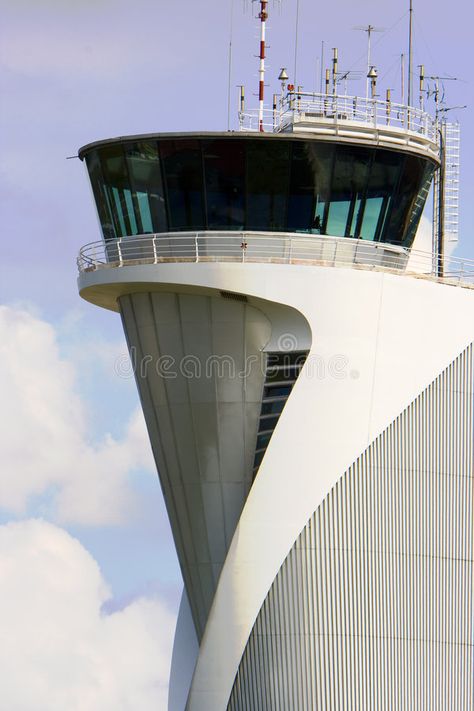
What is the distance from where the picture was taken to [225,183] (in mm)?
47156

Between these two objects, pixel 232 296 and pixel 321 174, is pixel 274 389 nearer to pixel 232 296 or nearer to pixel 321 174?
pixel 232 296

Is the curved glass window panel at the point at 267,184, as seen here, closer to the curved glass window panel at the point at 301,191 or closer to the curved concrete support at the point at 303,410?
the curved glass window panel at the point at 301,191

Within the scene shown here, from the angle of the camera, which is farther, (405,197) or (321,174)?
(405,197)

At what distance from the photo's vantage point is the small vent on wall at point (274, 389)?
1863 inches

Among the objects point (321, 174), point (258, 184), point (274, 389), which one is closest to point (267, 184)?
point (258, 184)

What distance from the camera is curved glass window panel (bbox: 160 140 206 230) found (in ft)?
154

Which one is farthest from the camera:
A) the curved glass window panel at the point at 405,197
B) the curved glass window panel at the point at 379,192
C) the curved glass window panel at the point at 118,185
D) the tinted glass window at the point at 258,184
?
the curved glass window panel at the point at 405,197

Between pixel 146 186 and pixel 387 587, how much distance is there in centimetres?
1164

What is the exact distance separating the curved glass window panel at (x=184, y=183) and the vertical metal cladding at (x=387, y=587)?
720cm

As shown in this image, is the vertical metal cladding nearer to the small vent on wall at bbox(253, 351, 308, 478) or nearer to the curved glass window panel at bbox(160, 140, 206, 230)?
the small vent on wall at bbox(253, 351, 308, 478)

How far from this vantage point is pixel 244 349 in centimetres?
4781

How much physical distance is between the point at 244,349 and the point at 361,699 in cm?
911

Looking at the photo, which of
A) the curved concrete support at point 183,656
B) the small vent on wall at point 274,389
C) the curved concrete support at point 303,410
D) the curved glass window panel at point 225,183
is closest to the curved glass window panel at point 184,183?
the curved glass window panel at point 225,183

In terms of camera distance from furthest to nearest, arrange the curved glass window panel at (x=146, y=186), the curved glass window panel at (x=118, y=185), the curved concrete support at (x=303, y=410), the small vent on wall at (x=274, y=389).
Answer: the curved glass window panel at (x=118, y=185)
the curved glass window panel at (x=146, y=186)
the small vent on wall at (x=274, y=389)
the curved concrete support at (x=303, y=410)
